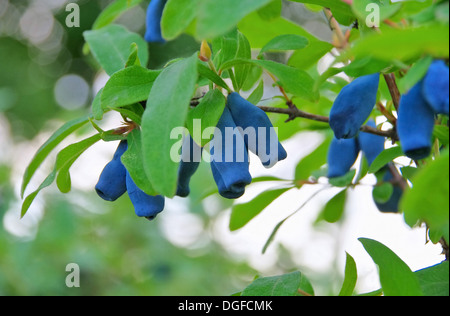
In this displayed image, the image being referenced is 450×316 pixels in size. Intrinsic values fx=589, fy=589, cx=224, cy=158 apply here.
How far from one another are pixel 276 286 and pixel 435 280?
0.13 metres

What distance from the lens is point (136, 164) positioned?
0.45 meters

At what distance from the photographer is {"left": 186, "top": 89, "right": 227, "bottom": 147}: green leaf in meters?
0.44

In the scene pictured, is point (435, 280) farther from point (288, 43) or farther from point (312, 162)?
point (312, 162)

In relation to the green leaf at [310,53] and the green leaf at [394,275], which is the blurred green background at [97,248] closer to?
the green leaf at [310,53]

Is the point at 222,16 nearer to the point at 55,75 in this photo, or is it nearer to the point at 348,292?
the point at 348,292

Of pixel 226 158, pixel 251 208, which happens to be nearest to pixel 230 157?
pixel 226 158

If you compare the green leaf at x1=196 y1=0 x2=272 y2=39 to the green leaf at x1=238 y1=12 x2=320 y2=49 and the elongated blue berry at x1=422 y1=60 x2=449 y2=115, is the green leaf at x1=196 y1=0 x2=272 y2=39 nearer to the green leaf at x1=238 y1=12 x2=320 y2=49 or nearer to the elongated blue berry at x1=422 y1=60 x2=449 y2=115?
the elongated blue berry at x1=422 y1=60 x2=449 y2=115

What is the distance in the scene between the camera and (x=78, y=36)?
4.86 metres

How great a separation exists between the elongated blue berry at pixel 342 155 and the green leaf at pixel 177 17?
0.30m

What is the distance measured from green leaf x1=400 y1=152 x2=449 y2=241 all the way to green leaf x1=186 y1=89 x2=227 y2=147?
0.19m

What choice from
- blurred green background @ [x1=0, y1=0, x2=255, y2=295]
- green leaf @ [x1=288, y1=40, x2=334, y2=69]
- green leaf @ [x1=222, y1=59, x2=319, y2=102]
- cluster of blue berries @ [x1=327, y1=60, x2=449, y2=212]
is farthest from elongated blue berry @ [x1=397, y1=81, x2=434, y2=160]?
blurred green background @ [x1=0, y1=0, x2=255, y2=295]
